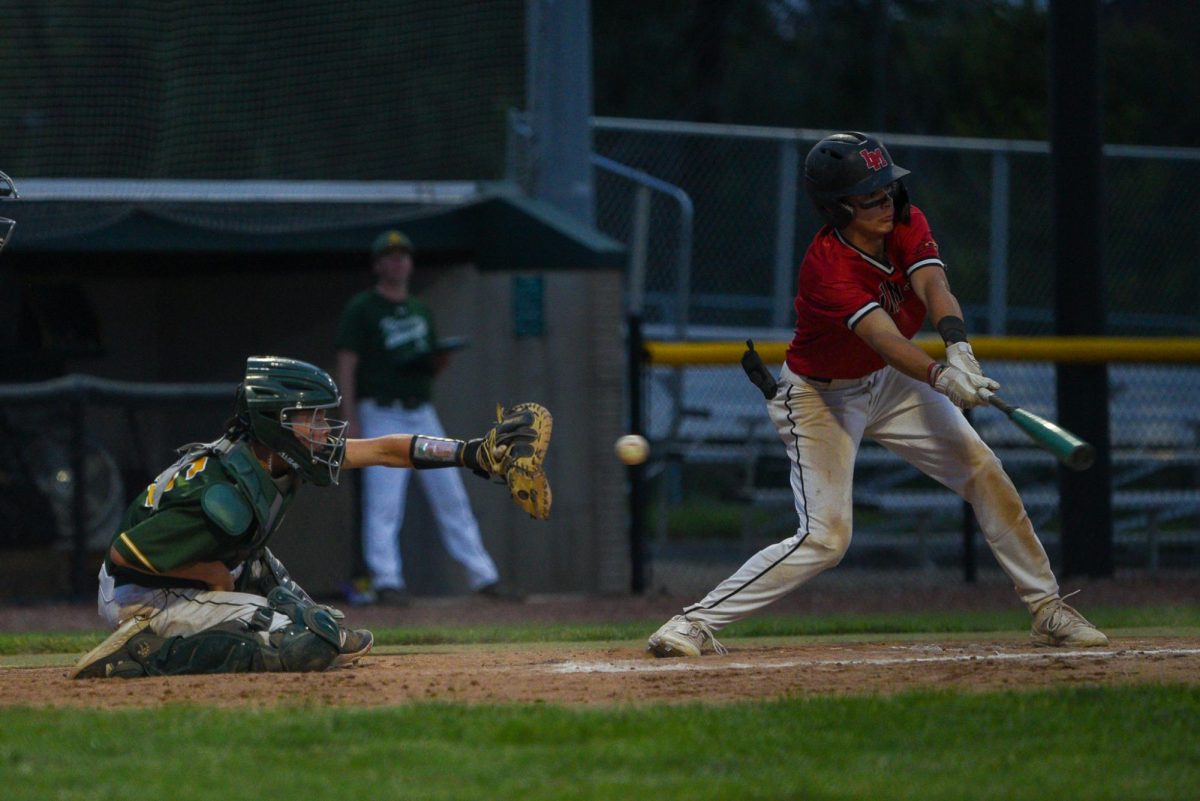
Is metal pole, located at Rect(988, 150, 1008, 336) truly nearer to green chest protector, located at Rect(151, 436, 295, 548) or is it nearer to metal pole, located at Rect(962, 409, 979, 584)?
metal pole, located at Rect(962, 409, 979, 584)

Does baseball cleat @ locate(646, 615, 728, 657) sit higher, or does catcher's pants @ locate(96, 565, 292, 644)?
catcher's pants @ locate(96, 565, 292, 644)

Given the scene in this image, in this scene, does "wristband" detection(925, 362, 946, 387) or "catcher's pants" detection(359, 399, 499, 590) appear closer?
"wristband" detection(925, 362, 946, 387)

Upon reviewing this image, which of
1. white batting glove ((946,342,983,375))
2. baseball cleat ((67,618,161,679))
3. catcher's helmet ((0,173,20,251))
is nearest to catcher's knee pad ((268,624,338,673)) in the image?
baseball cleat ((67,618,161,679))

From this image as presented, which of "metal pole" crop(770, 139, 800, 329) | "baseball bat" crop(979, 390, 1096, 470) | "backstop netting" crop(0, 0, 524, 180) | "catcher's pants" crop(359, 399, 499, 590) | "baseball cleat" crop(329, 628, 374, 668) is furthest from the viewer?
"backstop netting" crop(0, 0, 524, 180)

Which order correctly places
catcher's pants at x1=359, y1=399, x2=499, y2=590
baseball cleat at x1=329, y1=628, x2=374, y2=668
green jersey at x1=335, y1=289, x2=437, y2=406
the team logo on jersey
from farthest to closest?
1. green jersey at x1=335, y1=289, x2=437, y2=406
2. catcher's pants at x1=359, y1=399, x2=499, y2=590
3. the team logo on jersey
4. baseball cleat at x1=329, y1=628, x2=374, y2=668

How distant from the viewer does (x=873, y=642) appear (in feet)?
21.7

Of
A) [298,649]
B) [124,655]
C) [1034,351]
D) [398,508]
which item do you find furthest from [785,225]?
[124,655]

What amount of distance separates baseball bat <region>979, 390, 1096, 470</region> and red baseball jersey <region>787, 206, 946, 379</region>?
598mm

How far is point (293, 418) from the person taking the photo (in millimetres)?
5586

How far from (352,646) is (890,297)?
91.8 inches

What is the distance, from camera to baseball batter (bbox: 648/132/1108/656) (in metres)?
5.89

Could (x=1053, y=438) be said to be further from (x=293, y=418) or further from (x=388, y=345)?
(x=388, y=345)

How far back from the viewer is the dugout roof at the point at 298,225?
10312mm

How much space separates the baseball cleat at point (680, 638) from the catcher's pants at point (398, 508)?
12.7ft
